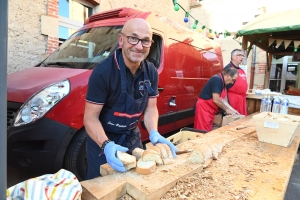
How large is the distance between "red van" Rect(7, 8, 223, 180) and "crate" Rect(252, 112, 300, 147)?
1.79 meters

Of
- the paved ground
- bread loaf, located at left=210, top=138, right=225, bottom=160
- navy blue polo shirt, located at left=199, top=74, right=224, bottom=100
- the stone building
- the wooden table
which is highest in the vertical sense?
the stone building

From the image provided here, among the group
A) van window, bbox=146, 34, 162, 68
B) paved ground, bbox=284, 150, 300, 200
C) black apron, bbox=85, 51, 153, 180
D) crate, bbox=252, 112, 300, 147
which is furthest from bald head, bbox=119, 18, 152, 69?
paved ground, bbox=284, 150, 300, 200

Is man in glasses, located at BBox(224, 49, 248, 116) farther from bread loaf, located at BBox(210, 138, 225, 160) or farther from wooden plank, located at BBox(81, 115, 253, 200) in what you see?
wooden plank, located at BBox(81, 115, 253, 200)

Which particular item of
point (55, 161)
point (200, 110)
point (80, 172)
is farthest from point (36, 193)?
point (200, 110)

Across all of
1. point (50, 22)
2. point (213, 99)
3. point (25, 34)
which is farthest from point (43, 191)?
point (50, 22)

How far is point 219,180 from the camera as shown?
1326 mm

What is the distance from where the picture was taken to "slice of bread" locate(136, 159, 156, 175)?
1274 mm

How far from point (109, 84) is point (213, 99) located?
8.10 ft

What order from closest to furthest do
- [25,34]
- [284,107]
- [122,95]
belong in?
1. [122,95]
2. [284,107]
3. [25,34]

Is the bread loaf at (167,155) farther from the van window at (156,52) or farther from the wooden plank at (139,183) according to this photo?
the van window at (156,52)

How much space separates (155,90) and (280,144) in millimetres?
1284

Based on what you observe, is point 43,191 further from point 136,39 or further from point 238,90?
point 238,90

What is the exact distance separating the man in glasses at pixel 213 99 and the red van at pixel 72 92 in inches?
23.1
